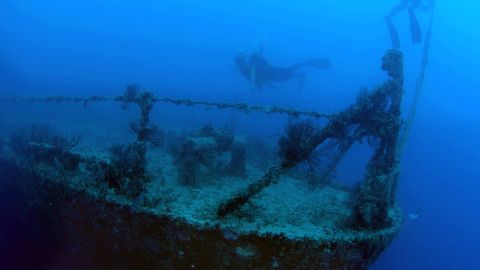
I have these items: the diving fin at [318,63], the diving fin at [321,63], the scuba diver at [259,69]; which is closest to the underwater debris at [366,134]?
the scuba diver at [259,69]

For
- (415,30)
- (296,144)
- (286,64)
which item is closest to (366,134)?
(296,144)

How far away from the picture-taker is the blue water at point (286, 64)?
2600cm

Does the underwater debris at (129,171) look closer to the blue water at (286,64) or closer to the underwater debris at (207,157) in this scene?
the underwater debris at (207,157)

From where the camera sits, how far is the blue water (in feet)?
85.3

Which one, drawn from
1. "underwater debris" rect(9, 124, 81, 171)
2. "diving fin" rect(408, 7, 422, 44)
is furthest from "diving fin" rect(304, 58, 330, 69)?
"underwater debris" rect(9, 124, 81, 171)

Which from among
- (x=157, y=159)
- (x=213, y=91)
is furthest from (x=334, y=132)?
(x=213, y=91)

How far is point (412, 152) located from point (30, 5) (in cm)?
15474

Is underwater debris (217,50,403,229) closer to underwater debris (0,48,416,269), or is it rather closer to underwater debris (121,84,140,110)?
underwater debris (0,48,416,269)

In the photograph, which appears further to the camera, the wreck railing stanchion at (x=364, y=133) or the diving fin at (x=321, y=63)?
the diving fin at (x=321, y=63)

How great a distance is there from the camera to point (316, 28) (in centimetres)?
13075

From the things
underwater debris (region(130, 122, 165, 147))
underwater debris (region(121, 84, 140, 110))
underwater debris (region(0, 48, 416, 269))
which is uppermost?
underwater debris (region(121, 84, 140, 110))

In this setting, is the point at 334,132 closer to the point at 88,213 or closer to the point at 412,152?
the point at 88,213

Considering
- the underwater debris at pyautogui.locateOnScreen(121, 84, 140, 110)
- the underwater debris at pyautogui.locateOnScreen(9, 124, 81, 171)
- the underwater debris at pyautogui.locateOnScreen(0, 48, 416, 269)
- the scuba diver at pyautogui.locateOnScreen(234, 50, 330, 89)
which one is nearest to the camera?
the underwater debris at pyautogui.locateOnScreen(0, 48, 416, 269)

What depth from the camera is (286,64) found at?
9881cm
